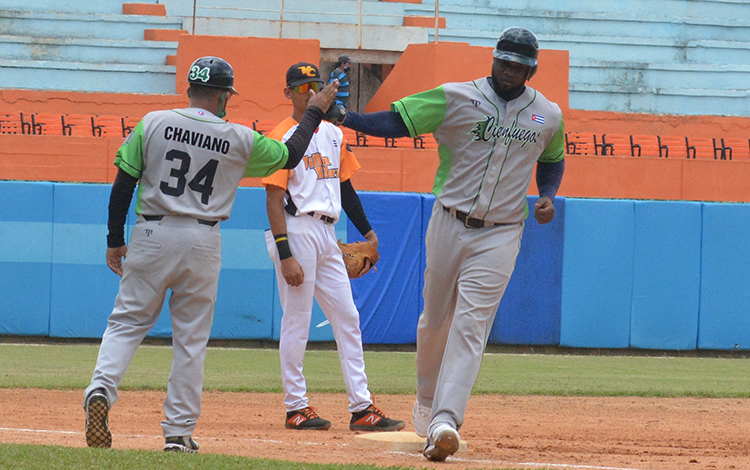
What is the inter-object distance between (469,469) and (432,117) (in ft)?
5.32

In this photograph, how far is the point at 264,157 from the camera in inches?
164

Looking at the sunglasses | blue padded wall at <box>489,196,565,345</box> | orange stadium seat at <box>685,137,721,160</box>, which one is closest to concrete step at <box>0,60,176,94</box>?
blue padded wall at <box>489,196,565,345</box>

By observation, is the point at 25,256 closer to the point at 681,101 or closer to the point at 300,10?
the point at 300,10

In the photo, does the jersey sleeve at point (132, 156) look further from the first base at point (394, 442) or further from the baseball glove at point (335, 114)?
the first base at point (394, 442)

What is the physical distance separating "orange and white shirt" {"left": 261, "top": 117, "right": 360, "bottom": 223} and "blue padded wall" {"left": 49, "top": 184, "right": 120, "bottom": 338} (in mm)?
5690

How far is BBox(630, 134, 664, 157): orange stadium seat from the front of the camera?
55.7 ft

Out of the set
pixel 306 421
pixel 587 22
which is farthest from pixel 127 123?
pixel 587 22

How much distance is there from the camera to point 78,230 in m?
10.7

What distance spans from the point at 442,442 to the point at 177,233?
146 cm

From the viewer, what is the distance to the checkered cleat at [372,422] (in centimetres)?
525

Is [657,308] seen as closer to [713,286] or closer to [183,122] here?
[713,286]

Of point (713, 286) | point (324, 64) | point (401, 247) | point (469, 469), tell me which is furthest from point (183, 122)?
point (324, 64)

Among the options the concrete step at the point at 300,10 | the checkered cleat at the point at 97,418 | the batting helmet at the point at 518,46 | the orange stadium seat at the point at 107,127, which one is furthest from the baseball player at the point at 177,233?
the concrete step at the point at 300,10

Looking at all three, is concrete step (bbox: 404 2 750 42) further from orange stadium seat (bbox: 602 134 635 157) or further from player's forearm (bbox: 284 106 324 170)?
player's forearm (bbox: 284 106 324 170)
